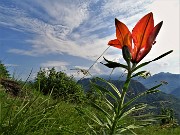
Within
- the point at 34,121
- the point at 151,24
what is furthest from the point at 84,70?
the point at 151,24

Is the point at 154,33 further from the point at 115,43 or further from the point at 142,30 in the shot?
the point at 115,43

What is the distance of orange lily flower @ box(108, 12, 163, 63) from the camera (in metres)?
1.99

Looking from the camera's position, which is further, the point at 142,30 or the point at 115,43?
the point at 115,43

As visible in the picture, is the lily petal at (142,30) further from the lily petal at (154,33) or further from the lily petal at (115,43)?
the lily petal at (115,43)

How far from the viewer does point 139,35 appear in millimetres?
2012

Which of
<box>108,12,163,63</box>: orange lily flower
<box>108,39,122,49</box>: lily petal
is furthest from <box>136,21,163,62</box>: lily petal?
<box>108,39,122,49</box>: lily petal

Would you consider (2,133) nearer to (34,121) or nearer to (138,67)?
(34,121)

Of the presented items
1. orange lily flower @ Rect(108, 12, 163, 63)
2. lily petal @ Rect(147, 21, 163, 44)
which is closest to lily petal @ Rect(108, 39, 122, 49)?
orange lily flower @ Rect(108, 12, 163, 63)

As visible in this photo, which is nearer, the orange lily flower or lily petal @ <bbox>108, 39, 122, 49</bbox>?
the orange lily flower

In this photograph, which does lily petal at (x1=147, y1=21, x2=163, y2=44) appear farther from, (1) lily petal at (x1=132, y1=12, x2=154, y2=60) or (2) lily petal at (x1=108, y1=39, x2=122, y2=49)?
(2) lily petal at (x1=108, y1=39, x2=122, y2=49)

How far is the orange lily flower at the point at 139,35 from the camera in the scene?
6.52 feet

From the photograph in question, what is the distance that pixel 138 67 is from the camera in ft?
6.94

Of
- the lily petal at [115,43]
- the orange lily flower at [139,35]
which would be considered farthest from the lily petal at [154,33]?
the lily petal at [115,43]

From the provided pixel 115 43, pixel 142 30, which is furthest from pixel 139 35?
pixel 115 43
